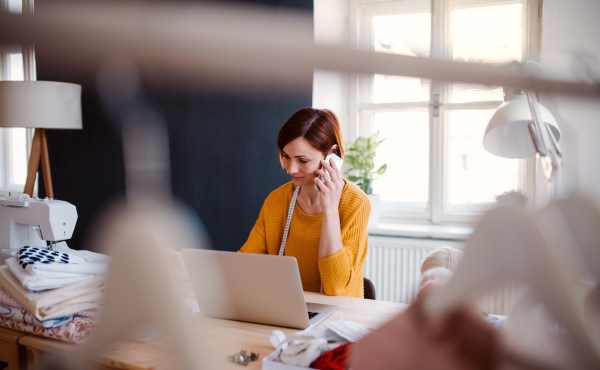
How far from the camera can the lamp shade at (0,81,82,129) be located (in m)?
2.01

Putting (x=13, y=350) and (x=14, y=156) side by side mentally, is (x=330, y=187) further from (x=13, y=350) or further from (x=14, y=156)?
(x=14, y=156)

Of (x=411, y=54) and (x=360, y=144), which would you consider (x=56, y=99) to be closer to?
(x=360, y=144)

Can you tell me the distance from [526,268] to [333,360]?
0.57m

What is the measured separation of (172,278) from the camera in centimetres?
19

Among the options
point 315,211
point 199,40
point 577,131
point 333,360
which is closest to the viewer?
point 199,40

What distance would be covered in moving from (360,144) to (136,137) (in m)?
2.67

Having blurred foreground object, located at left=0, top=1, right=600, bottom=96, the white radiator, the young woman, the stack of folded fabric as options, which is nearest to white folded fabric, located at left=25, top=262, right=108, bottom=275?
the stack of folded fabric

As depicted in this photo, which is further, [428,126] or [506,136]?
[428,126]

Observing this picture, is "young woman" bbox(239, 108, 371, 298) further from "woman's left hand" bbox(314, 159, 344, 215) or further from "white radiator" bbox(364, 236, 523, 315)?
"white radiator" bbox(364, 236, 523, 315)

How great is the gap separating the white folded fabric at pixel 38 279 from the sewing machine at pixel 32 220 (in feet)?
1.08

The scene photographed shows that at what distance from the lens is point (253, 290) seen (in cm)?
97

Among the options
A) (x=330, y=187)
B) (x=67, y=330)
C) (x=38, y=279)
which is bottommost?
(x=67, y=330)

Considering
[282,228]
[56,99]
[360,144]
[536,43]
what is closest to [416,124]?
[360,144]

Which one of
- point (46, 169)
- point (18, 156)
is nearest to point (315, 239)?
point (46, 169)
